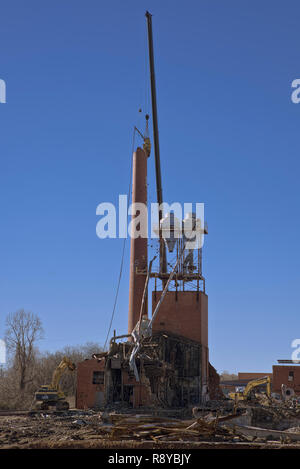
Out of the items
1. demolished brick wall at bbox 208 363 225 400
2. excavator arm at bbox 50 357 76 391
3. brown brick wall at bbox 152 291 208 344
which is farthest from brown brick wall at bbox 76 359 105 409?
demolished brick wall at bbox 208 363 225 400

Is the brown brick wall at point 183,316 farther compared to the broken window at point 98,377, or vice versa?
the brown brick wall at point 183,316

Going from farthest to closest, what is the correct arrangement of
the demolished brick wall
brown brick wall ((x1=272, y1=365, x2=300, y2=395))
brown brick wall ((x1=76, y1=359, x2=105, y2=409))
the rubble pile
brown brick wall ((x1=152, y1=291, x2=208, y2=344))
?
brown brick wall ((x1=272, y1=365, x2=300, y2=395)) → the demolished brick wall → brown brick wall ((x1=152, y1=291, x2=208, y2=344)) → brown brick wall ((x1=76, y1=359, x2=105, y2=409)) → the rubble pile

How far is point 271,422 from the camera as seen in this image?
26172 millimetres

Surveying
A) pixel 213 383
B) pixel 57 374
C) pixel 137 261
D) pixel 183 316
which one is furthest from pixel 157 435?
pixel 213 383

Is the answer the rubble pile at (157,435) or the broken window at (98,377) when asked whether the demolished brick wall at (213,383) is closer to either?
the broken window at (98,377)

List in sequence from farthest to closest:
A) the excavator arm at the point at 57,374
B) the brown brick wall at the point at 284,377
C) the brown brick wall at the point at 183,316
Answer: the brown brick wall at the point at 284,377 → the brown brick wall at the point at 183,316 → the excavator arm at the point at 57,374

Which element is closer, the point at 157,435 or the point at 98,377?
the point at 157,435

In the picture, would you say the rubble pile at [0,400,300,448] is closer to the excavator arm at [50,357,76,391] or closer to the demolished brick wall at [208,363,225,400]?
the excavator arm at [50,357,76,391]

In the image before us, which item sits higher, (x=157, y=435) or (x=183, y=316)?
(x=183, y=316)

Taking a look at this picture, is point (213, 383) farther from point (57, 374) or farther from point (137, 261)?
point (57, 374)

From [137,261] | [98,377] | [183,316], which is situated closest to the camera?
[98,377]

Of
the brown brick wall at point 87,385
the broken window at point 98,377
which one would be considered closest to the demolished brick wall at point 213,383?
the broken window at point 98,377
